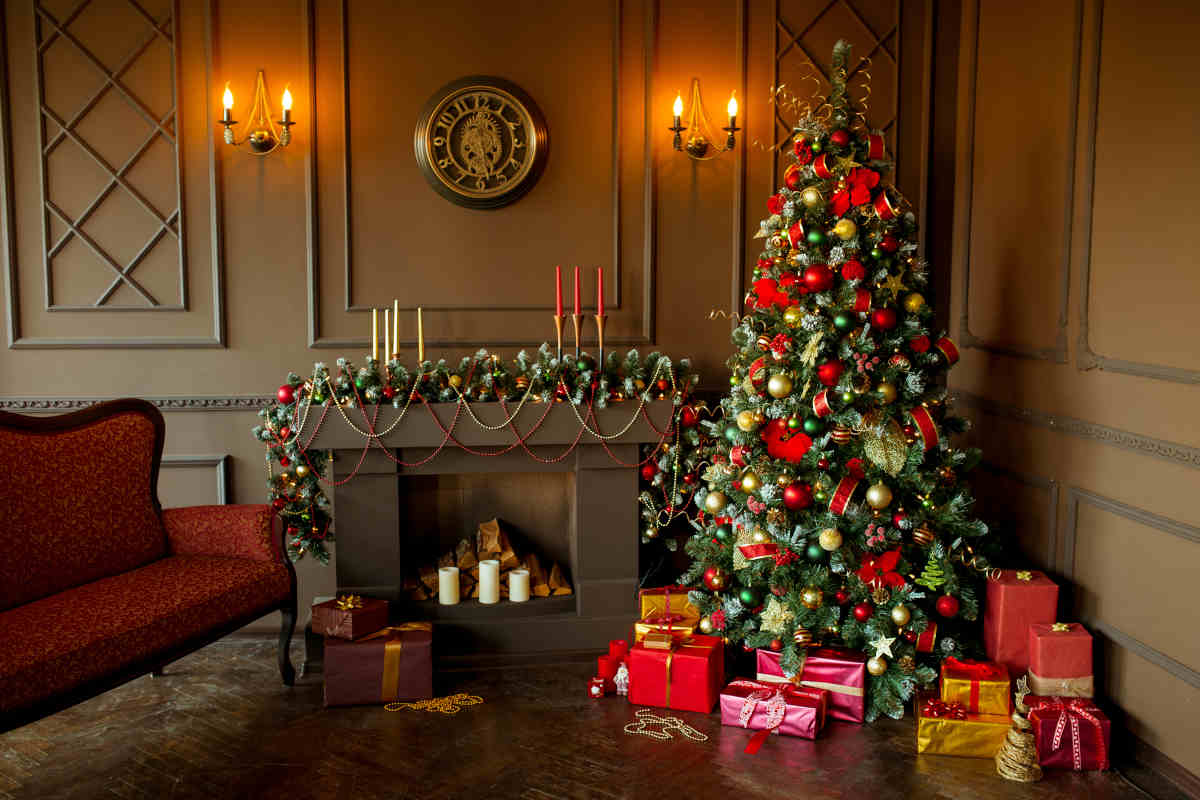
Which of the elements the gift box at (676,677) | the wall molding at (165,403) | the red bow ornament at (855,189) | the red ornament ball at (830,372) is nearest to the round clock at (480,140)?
the wall molding at (165,403)

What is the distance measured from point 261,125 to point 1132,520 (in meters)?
3.76

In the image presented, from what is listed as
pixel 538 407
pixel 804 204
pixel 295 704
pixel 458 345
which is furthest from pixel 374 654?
pixel 804 204

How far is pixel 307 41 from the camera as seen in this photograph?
14.3 feet

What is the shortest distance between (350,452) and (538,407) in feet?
2.55

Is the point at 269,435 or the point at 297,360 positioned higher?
the point at 297,360

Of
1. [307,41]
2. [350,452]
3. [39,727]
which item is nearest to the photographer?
[39,727]

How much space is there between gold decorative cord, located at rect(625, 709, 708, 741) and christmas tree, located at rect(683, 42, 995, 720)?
0.43 metres

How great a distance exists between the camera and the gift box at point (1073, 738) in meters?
3.20

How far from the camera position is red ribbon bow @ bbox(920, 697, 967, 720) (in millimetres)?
3320

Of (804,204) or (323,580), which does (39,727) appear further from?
Answer: (804,204)

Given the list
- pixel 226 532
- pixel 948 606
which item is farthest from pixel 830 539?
pixel 226 532

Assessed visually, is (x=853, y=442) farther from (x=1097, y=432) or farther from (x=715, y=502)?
(x=1097, y=432)

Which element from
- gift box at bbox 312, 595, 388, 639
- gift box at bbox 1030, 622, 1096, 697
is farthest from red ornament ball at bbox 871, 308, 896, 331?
gift box at bbox 312, 595, 388, 639

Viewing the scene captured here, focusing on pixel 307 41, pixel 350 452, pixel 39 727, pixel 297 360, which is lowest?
pixel 39 727
